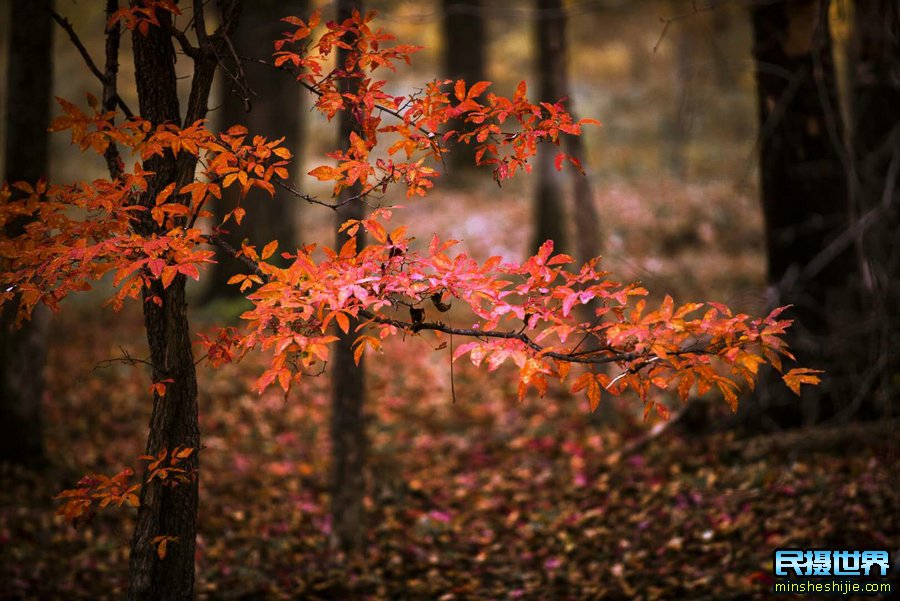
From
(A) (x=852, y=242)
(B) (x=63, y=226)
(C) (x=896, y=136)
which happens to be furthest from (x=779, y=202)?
(B) (x=63, y=226)

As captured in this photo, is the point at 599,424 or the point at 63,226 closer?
the point at 63,226

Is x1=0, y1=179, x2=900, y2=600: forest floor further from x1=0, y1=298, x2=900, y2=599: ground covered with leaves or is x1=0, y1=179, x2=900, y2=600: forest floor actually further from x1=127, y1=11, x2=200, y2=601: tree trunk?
x1=127, y1=11, x2=200, y2=601: tree trunk

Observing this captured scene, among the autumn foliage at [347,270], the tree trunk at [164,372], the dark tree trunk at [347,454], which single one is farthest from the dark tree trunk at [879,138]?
the tree trunk at [164,372]

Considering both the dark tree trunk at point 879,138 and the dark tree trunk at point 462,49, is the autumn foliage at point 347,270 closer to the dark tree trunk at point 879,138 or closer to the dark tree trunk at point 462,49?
the dark tree trunk at point 879,138

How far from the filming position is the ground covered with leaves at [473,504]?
4.85 m

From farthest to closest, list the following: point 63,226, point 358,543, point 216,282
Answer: point 216,282, point 358,543, point 63,226

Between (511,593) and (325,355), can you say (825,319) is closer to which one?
(511,593)

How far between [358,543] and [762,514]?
9.54ft

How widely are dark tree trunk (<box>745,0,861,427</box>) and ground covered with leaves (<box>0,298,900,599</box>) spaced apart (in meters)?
0.68

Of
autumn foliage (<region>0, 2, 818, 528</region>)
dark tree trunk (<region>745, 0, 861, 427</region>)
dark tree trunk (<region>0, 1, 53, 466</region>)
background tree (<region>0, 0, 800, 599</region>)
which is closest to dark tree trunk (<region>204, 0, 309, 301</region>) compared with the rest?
dark tree trunk (<region>0, 1, 53, 466</region>)

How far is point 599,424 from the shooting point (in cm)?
743

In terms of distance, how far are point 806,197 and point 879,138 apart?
1587mm

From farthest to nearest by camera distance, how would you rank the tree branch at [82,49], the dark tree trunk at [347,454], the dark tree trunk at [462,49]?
the dark tree trunk at [462,49] → the dark tree trunk at [347,454] → the tree branch at [82,49]

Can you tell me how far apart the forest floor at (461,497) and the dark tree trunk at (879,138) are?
1.23m
